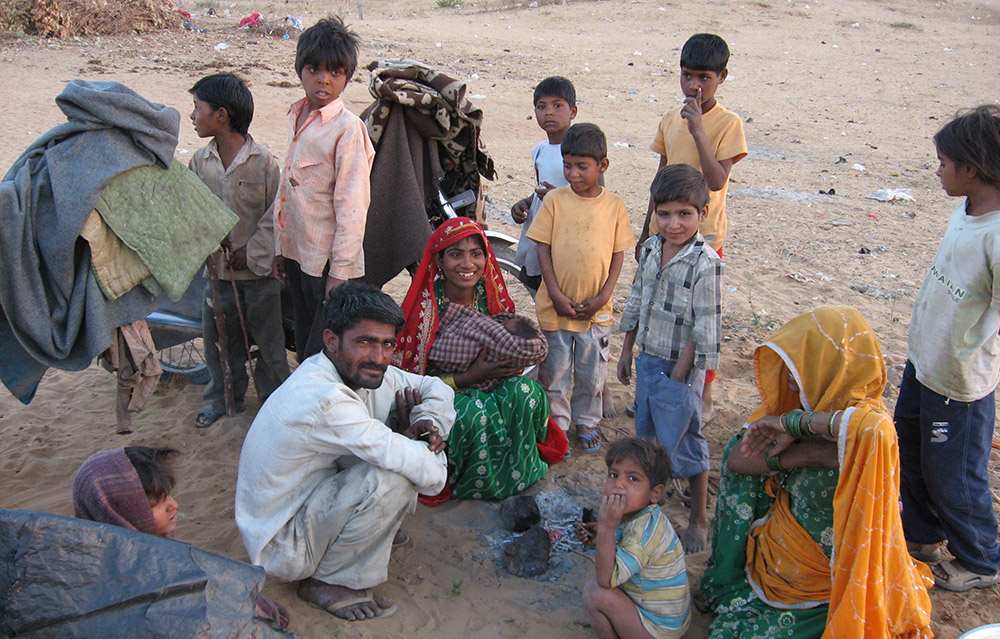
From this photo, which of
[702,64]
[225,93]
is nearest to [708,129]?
[702,64]

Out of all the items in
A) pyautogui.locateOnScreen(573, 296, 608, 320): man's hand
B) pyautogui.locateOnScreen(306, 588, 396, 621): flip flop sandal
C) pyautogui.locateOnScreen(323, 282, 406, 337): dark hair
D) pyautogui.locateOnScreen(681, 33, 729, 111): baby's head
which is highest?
pyautogui.locateOnScreen(681, 33, 729, 111): baby's head

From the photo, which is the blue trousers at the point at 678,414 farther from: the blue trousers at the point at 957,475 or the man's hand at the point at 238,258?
the man's hand at the point at 238,258

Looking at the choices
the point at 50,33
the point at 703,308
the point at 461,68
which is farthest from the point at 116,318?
the point at 50,33

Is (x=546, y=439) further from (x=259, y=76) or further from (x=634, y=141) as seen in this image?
(x=259, y=76)

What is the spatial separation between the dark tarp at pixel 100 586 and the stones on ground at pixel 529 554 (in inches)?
50.8

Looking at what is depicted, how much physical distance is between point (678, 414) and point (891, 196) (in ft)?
22.1

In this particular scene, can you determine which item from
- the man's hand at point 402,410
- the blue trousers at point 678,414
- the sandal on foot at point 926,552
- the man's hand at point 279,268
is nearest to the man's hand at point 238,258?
the man's hand at point 279,268

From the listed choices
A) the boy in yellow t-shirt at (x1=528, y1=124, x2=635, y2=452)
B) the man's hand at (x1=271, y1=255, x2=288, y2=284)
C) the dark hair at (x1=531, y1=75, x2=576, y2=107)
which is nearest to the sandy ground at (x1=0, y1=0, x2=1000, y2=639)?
the boy in yellow t-shirt at (x1=528, y1=124, x2=635, y2=452)

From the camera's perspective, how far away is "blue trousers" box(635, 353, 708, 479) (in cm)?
328

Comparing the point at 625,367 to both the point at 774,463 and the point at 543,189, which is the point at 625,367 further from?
the point at 543,189

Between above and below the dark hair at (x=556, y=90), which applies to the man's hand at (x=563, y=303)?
below

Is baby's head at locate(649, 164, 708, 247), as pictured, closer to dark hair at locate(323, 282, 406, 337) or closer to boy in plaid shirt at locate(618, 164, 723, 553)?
boy in plaid shirt at locate(618, 164, 723, 553)

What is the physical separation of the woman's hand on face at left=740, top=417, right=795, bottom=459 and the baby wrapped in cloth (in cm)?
118

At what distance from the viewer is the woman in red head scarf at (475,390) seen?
3490 millimetres
